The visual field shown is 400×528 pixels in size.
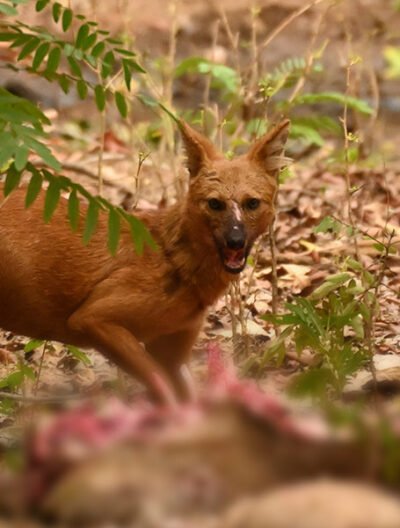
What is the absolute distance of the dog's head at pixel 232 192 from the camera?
606 cm

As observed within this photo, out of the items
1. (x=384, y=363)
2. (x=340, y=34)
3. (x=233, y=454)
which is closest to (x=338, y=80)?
(x=340, y=34)

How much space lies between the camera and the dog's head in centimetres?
606

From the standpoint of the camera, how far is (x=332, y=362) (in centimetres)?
590

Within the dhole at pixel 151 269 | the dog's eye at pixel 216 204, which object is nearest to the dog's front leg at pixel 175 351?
the dhole at pixel 151 269

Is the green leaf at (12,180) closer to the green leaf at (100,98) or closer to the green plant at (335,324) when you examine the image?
the green leaf at (100,98)

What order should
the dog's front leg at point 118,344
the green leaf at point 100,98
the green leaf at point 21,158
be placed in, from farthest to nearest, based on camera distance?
the dog's front leg at point 118,344, the green leaf at point 100,98, the green leaf at point 21,158

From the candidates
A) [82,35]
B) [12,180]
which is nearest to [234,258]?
[82,35]

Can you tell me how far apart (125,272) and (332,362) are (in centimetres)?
125

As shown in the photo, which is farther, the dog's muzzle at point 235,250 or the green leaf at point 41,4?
the dog's muzzle at point 235,250

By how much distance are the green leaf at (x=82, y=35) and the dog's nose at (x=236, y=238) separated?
1.22 m

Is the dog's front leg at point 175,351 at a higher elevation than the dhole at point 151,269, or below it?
below

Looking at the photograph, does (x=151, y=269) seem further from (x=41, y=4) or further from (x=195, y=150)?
(x=41, y=4)

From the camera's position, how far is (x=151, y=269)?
A: 6402 mm

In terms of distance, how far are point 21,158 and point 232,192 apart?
1.98 metres
